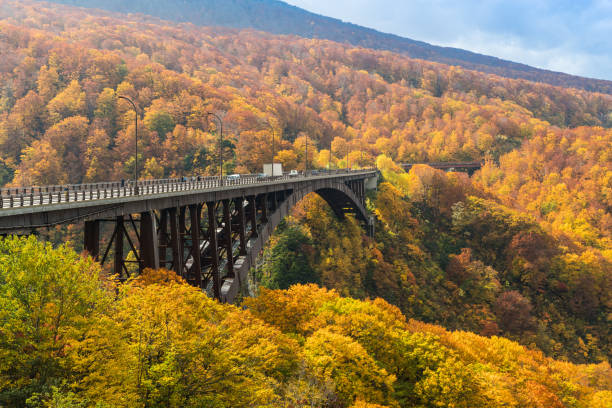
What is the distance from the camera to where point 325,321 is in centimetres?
2823

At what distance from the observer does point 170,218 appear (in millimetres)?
26938

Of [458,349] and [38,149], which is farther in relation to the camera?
[38,149]

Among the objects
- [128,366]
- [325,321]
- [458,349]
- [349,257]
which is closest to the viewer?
[128,366]

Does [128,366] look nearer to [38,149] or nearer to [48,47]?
[38,149]

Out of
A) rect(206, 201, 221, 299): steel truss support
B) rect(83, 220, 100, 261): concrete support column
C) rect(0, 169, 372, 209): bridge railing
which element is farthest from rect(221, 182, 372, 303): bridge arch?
rect(83, 220, 100, 261): concrete support column

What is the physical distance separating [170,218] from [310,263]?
39728 mm

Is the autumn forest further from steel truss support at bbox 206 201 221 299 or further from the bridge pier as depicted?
steel truss support at bbox 206 201 221 299

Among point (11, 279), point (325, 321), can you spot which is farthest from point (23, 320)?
point (325, 321)

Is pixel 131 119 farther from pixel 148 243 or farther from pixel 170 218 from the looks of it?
pixel 148 243

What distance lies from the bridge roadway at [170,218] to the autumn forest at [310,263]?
6.86 ft

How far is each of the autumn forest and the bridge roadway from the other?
6.86 feet

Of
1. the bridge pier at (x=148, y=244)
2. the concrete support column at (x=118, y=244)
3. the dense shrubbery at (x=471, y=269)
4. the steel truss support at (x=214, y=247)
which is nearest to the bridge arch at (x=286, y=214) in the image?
the steel truss support at (x=214, y=247)

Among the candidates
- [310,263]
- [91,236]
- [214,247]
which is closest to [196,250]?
[214,247]

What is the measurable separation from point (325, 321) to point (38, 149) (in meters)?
69.2
